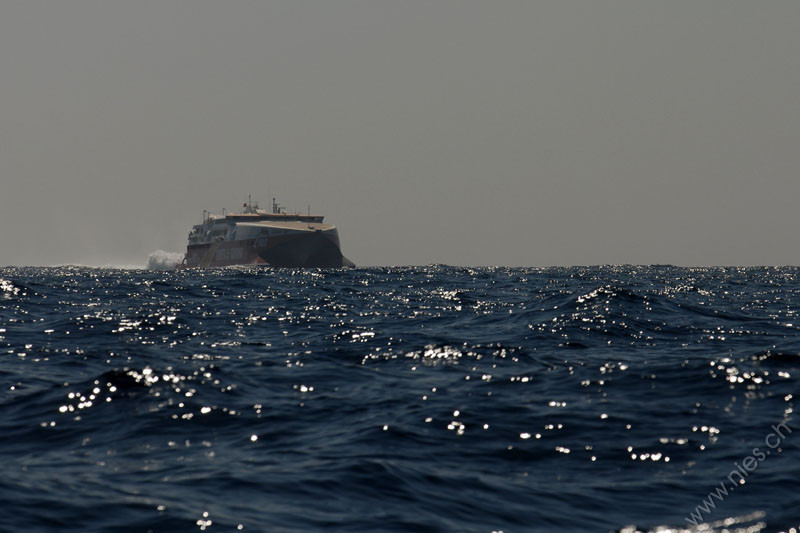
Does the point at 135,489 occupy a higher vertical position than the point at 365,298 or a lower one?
lower

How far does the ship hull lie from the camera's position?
293ft

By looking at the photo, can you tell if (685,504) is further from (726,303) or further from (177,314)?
(726,303)

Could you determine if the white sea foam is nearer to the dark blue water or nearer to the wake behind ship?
the wake behind ship

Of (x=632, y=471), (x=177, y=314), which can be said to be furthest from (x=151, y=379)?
(x=177, y=314)

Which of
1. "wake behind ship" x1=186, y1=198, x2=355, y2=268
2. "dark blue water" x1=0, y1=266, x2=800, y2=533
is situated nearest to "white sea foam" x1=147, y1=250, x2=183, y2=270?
"wake behind ship" x1=186, y1=198, x2=355, y2=268

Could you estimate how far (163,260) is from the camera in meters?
131

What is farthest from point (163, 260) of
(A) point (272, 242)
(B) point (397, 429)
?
(B) point (397, 429)

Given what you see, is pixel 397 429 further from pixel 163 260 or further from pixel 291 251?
pixel 163 260

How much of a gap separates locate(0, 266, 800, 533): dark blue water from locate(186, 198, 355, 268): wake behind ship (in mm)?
68840

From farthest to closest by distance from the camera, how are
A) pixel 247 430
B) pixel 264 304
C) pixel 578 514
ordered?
pixel 264 304
pixel 247 430
pixel 578 514

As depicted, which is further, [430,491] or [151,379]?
[151,379]

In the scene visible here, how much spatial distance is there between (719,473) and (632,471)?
2.89 feet

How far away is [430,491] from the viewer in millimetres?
8156

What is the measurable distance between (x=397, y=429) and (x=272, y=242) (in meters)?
80.8
